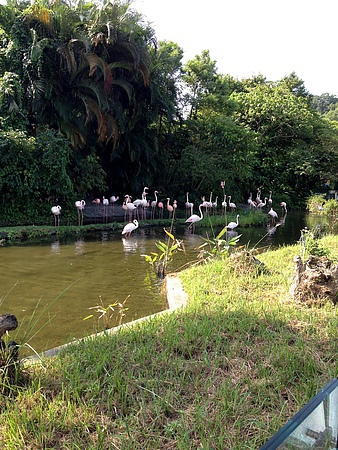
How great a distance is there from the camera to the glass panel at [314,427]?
3.38 ft

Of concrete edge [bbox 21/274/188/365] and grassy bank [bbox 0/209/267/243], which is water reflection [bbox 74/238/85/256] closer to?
grassy bank [bbox 0/209/267/243]

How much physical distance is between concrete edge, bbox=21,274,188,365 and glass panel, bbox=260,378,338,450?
1.95 m

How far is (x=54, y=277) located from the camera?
6.27 meters

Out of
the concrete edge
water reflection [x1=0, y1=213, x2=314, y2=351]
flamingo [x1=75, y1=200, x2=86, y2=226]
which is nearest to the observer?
the concrete edge

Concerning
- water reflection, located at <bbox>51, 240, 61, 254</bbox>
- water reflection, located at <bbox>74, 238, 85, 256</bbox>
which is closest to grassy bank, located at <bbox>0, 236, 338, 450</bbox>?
water reflection, located at <bbox>74, 238, 85, 256</bbox>

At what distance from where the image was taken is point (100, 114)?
534 inches

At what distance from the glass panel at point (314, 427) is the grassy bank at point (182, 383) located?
0.79 m

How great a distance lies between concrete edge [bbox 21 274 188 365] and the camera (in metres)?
2.79

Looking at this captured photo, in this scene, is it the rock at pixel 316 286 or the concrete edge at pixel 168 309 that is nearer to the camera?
the concrete edge at pixel 168 309

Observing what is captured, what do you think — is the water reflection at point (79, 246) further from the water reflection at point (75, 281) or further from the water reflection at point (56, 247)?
the water reflection at point (56, 247)

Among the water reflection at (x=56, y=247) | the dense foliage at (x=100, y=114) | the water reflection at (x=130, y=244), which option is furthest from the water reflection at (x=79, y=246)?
the dense foliage at (x=100, y=114)

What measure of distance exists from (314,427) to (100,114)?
13.4m

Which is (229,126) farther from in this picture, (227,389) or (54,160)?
(227,389)

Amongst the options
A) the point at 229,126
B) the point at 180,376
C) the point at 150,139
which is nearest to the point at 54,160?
the point at 150,139
